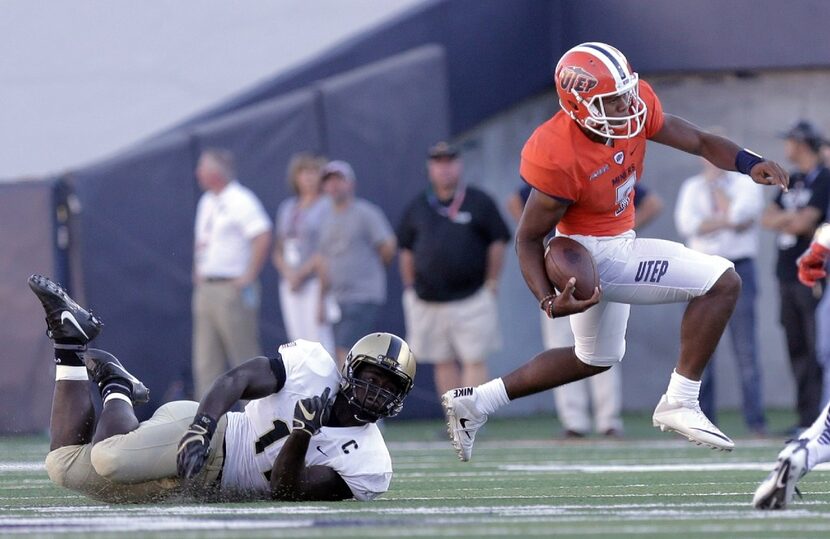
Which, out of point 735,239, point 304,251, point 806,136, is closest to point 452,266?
point 304,251

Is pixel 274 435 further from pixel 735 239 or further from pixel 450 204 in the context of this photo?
Answer: pixel 735 239

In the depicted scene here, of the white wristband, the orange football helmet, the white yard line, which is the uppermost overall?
the orange football helmet

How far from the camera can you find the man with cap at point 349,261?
1045 cm

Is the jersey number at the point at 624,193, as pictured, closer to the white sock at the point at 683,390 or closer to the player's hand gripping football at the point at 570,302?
the player's hand gripping football at the point at 570,302

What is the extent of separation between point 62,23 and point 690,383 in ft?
25.7

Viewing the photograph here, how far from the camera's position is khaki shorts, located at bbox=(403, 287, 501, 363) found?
10180 millimetres

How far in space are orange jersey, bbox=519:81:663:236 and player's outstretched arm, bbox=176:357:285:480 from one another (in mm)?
1189

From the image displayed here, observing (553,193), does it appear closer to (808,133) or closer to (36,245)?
(808,133)

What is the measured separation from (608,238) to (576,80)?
626 millimetres

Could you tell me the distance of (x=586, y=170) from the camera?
5.77 m

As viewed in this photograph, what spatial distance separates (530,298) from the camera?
13.0 m

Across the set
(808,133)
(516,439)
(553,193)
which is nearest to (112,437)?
(553,193)

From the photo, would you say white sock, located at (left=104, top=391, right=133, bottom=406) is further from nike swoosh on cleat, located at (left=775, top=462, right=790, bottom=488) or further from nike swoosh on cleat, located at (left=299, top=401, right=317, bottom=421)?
nike swoosh on cleat, located at (left=775, top=462, right=790, bottom=488)

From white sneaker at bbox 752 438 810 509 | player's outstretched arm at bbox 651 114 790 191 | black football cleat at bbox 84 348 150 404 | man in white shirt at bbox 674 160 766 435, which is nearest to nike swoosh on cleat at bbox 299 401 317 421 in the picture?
black football cleat at bbox 84 348 150 404
